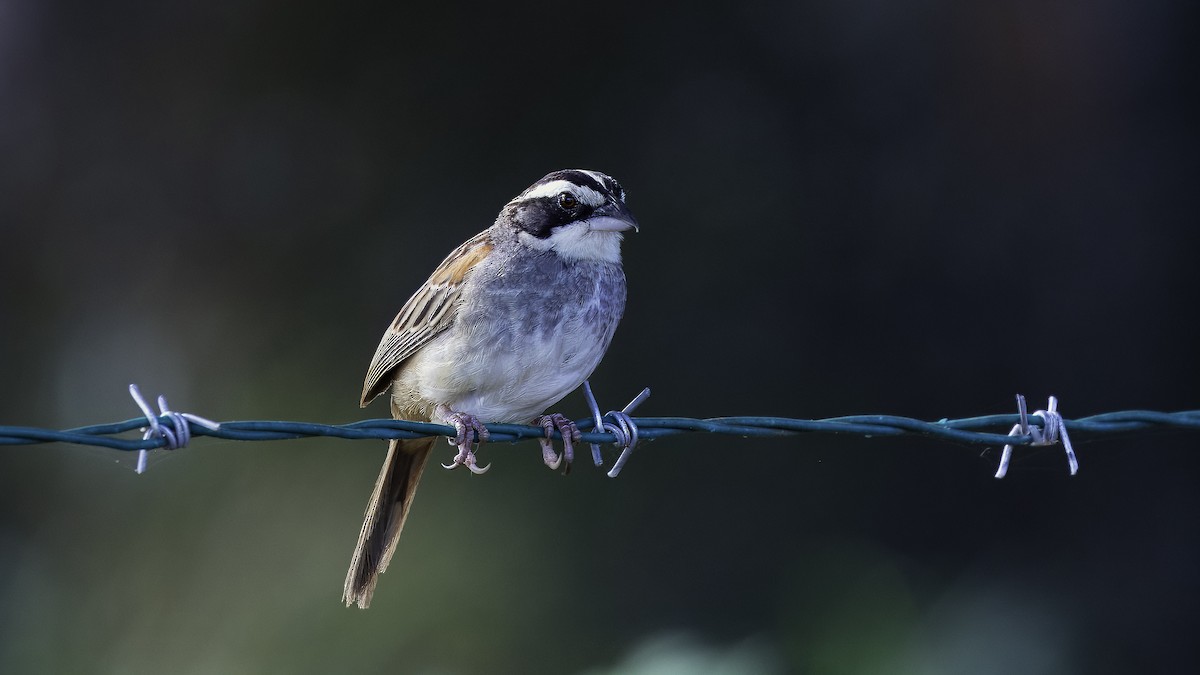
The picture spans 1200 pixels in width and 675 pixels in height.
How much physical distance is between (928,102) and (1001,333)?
1.43 metres

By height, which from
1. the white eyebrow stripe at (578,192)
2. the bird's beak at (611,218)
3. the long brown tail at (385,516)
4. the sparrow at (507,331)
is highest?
the white eyebrow stripe at (578,192)

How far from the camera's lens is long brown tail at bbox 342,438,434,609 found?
466 cm

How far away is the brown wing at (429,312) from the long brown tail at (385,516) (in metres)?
0.32

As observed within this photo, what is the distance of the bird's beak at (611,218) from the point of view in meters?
4.62

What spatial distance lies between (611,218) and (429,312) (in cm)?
75

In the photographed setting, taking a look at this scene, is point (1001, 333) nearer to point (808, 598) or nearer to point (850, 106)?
point (850, 106)

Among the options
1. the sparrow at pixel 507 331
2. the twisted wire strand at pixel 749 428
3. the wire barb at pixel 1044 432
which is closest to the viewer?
the twisted wire strand at pixel 749 428

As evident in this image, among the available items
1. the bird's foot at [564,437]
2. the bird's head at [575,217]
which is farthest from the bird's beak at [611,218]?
the bird's foot at [564,437]

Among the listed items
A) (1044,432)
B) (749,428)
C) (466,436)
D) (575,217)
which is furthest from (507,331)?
(1044,432)

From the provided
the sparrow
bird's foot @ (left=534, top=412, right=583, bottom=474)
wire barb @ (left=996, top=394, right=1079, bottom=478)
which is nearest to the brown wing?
the sparrow

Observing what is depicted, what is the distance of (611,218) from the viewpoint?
4.64 metres

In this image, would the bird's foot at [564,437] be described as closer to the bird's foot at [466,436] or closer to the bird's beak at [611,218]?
the bird's foot at [466,436]

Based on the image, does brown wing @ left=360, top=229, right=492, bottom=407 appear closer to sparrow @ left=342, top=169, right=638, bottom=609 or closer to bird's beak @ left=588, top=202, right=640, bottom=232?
sparrow @ left=342, top=169, right=638, bottom=609

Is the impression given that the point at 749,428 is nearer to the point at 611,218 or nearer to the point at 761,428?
the point at 761,428
